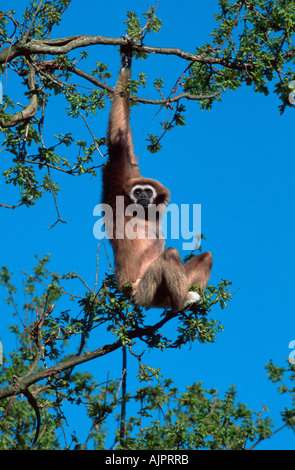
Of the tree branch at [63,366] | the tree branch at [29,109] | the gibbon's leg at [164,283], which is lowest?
the tree branch at [63,366]

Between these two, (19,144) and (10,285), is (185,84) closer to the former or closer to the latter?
(19,144)

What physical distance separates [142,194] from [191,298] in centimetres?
241

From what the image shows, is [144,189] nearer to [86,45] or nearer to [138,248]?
[138,248]

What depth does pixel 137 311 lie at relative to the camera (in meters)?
9.41

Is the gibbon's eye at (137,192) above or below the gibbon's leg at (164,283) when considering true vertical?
above

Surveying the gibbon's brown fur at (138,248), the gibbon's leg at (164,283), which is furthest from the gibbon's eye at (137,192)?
the gibbon's leg at (164,283)

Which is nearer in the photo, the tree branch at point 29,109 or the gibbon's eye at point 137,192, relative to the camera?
the tree branch at point 29,109

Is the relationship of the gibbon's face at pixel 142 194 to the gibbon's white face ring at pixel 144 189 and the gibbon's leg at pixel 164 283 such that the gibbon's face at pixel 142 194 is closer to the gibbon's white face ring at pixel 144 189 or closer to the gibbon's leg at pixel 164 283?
the gibbon's white face ring at pixel 144 189

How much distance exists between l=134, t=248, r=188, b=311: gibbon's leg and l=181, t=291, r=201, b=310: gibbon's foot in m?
0.06

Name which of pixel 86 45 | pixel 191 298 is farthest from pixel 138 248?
pixel 86 45

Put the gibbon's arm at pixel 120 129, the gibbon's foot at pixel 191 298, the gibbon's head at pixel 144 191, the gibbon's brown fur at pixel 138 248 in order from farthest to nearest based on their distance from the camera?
the gibbon's head at pixel 144 191, the gibbon's brown fur at pixel 138 248, the gibbon's arm at pixel 120 129, the gibbon's foot at pixel 191 298

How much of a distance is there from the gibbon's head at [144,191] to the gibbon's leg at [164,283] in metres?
1.31

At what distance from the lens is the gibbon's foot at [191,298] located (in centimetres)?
1031

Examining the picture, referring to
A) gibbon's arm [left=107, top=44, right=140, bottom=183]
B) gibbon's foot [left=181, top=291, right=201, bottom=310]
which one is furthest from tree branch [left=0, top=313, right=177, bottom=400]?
gibbon's arm [left=107, top=44, right=140, bottom=183]
